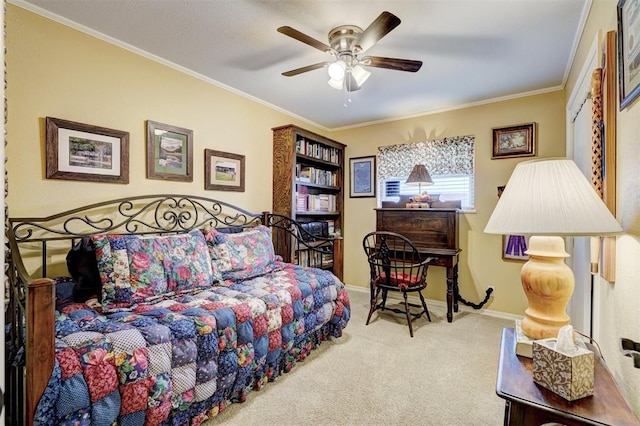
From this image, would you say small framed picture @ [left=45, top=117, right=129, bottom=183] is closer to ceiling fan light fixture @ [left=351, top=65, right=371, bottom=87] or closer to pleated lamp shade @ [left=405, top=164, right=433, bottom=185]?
ceiling fan light fixture @ [left=351, top=65, right=371, bottom=87]

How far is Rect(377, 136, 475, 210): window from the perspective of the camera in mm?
3479

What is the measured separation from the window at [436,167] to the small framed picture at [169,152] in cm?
242

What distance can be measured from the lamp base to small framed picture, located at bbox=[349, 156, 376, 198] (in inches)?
119

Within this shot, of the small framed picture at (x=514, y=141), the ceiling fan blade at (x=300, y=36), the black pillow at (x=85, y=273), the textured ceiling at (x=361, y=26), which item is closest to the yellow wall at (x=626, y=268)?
the textured ceiling at (x=361, y=26)

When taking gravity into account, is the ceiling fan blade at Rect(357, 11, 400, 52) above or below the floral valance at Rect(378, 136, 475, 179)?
above

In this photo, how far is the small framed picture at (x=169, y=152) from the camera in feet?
7.99

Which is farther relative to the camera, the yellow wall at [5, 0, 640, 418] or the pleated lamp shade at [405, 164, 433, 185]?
the pleated lamp shade at [405, 164, 433, 185]

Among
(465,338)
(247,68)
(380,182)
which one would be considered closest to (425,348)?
(465,338)

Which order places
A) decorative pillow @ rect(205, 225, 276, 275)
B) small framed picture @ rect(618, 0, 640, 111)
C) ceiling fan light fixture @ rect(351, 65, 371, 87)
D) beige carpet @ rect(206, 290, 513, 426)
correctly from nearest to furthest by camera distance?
small framed picture @ rect(618, 0, 640, 111) → beige carpet @ rect(206, 290, 513, 426) → ceiling fan light fixture @ rect(351, 65, 371, 87) → decorative pillow @ rect(205, 225, 276, 275)

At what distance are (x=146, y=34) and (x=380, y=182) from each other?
2944 mm

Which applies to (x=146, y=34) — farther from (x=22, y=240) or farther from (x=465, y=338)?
(x=465, y=338)

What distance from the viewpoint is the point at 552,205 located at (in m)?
1.03

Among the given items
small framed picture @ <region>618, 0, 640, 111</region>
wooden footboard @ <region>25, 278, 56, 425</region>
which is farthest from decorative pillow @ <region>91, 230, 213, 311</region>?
→ small framed picture @ <region>618, 0, 640, 111</region>

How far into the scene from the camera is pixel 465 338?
8.79ft
